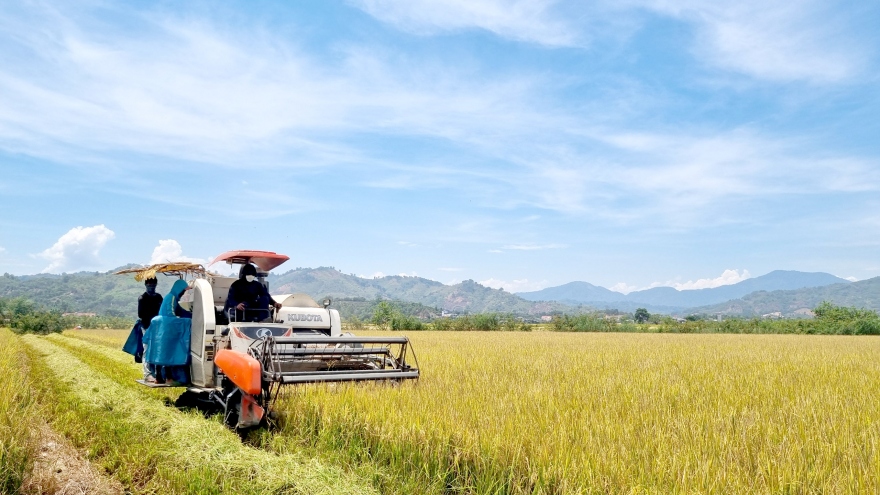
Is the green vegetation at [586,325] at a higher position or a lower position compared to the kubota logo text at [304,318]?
lower

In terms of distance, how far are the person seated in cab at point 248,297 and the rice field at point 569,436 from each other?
165cm

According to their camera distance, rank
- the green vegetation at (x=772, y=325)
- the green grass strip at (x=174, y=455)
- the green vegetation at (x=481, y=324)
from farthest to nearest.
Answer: the green vegetation at (x=481, y=324)
the green vegetation at (x=772, y=325)
the green grass strip at (x=174, y=455)

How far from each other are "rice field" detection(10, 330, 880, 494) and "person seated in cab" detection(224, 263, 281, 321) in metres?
1.65

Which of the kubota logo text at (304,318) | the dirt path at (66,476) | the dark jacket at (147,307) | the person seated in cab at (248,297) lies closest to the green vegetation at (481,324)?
the dark jacket at (147,307)

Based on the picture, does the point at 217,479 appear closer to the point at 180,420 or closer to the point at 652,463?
the point at 180,420

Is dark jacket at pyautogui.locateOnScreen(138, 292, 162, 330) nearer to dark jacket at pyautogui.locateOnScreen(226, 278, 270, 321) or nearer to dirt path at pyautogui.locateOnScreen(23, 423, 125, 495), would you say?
dark jacket at pyautogui.locateOnScreen(226, 278, 270, 321)

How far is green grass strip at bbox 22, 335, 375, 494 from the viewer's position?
4.96 metres

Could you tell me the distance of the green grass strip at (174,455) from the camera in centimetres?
496

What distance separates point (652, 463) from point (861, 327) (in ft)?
160

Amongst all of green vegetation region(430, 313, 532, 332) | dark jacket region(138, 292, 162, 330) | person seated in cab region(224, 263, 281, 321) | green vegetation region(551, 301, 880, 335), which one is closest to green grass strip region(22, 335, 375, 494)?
dark jacket region(138, 292, 162, 330)

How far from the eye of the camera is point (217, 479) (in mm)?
5223

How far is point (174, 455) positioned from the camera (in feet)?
19.5

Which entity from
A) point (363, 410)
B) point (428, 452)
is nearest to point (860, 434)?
point (428, 452)

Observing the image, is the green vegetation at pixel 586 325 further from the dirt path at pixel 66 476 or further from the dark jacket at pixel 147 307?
the dirt path at pixel 66 476
